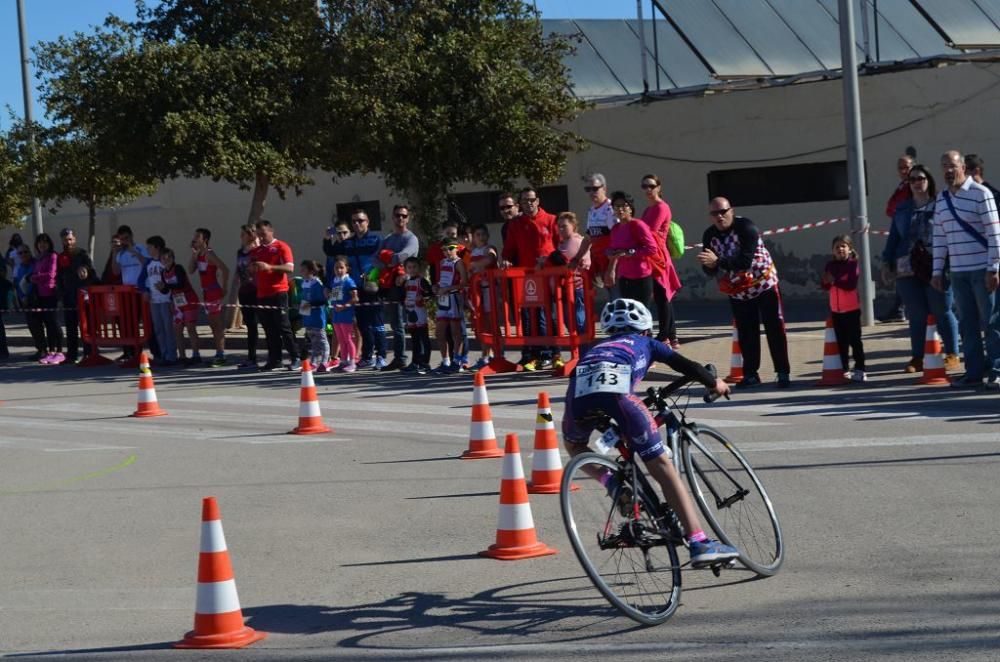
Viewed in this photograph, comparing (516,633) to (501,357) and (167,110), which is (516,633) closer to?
(501,357)

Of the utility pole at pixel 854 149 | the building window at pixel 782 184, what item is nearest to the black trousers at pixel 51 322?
the building window at pixel 782 184

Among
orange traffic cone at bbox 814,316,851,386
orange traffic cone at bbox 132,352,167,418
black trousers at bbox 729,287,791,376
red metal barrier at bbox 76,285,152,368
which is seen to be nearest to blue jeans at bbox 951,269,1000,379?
orange traffic cone at bbox 814,316,851,386

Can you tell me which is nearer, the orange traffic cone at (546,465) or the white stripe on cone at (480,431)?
the orange traffic cone at (546,465)

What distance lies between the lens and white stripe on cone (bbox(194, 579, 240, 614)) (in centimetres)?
634

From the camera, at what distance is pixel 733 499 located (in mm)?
7113

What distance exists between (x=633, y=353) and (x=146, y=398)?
9354mm

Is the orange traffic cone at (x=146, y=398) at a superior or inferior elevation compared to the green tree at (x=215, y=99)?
inferior

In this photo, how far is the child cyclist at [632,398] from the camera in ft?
21.3

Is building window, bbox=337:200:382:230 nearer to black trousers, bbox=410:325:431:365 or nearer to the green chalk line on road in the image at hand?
black trousers, bbox=410:325:431:365

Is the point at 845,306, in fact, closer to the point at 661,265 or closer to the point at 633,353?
the point at 661,265

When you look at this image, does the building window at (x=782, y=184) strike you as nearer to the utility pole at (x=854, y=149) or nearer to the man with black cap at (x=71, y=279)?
the utility pole at (x=854, y=149)

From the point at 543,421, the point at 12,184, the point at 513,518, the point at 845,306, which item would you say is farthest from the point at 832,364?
the point at 12,184

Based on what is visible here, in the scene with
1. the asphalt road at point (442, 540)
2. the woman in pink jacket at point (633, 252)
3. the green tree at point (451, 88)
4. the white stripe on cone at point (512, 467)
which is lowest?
the asphalt road at point (442, 540)

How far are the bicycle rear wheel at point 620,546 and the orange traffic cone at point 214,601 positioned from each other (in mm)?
1482
